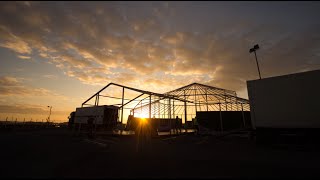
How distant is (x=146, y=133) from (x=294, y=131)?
12.6 m

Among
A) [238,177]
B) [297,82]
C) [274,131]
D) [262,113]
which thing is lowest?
[238,177]

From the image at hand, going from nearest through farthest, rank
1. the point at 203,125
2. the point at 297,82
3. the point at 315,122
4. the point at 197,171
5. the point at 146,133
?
the point at 197,171
the point at 315,122
the point at 297,82
the point at 146,133
the point at 203,125

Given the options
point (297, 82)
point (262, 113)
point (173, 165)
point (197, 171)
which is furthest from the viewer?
point (262, 113)

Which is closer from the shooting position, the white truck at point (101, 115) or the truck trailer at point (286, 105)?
the truck trailer at point (286, 105)

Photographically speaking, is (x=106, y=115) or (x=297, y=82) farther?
(x=106, y=115)

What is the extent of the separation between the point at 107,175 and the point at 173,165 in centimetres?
250

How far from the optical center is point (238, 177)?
4930 mm

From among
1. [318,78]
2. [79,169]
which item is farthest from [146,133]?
[318,78]

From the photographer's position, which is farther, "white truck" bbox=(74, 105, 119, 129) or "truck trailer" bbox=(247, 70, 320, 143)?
"white truck" bbox=(74, 105, 119, 129)

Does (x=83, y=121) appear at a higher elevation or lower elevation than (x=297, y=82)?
lower

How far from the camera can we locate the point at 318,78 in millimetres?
10625

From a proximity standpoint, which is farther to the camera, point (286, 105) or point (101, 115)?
point (101, 115)

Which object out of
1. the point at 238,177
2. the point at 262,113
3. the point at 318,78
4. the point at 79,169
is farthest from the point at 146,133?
the point at 318,78

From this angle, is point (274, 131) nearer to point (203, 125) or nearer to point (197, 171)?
point (197, 171)
